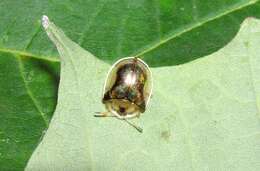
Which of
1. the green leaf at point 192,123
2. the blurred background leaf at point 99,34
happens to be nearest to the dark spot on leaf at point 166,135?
the green leaf at point 192,123

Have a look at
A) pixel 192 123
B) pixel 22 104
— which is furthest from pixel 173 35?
pixel 22 104

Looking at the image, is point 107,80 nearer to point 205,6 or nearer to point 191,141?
point 191,141

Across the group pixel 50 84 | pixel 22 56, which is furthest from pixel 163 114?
pixel 22 56

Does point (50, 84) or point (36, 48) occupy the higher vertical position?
point (36, 48)

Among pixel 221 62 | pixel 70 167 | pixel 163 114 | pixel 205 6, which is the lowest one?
pixel 70 167

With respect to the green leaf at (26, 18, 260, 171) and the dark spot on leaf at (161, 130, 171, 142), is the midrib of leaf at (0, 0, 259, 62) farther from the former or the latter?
the dark spot on leaf at (161, 130, 171, 142)

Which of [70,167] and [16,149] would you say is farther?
[16,149]

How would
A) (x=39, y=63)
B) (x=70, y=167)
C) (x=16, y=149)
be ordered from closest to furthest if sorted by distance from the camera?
(x=70, y=167), (x=16, y=149), (x=39, y=63)

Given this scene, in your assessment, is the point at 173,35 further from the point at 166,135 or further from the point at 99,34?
the point at 166,135
